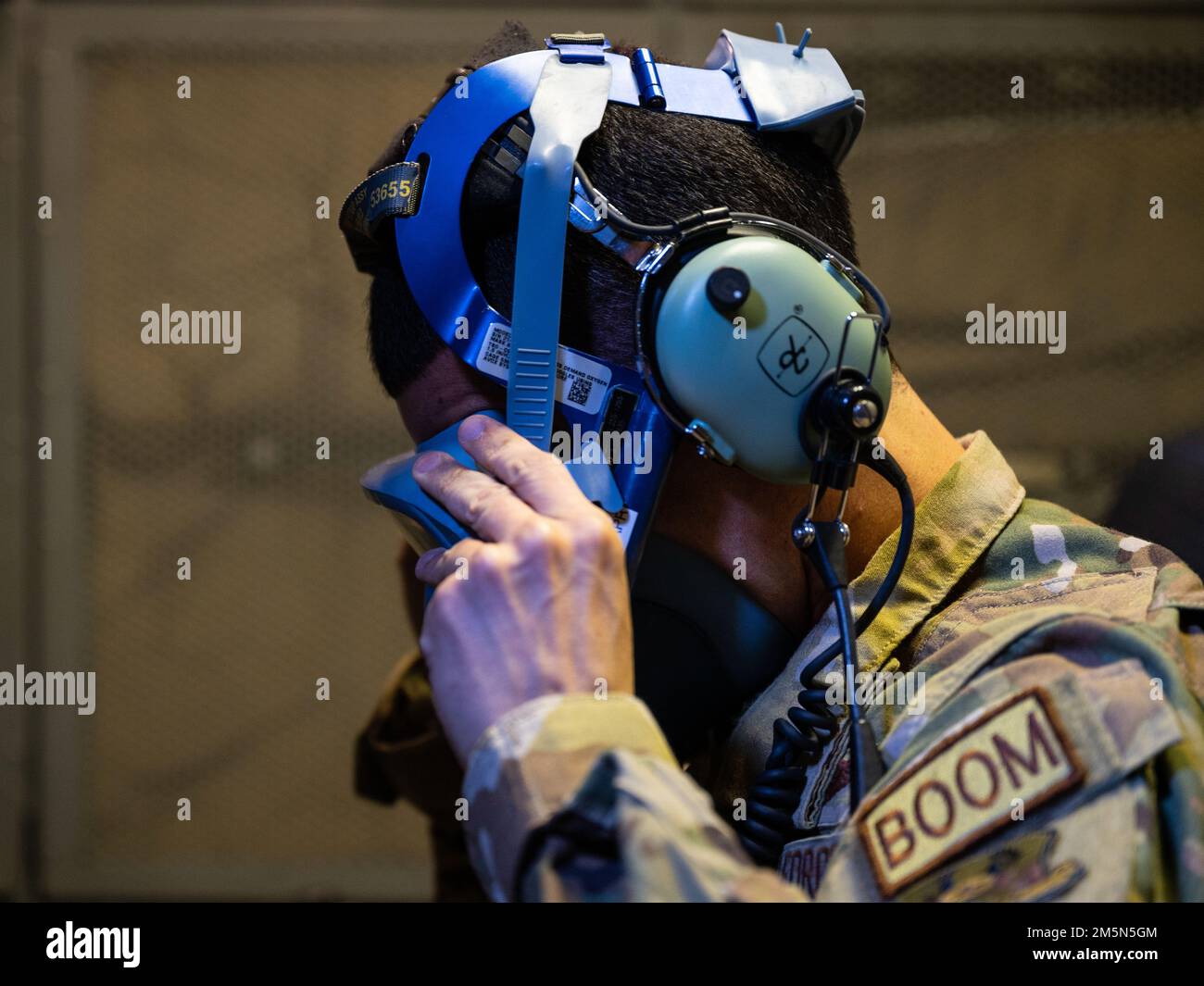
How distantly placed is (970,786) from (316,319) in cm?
145

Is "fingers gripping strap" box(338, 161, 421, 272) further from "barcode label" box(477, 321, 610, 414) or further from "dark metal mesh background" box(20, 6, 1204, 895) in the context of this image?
"dark metal mesh background" box(20, 6, 1204, 895)

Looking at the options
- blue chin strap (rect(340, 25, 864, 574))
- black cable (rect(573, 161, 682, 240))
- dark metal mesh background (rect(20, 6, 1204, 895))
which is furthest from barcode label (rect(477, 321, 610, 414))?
dark metal mesh background (rect(20, 6, 1204, 895))

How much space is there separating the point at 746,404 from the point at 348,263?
4.00 ft

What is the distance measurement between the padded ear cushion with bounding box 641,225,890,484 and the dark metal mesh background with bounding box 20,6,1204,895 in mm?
1076

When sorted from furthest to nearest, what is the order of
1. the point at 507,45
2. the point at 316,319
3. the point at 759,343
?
the point at 316,319, the point at 507,45, the point at 759,343

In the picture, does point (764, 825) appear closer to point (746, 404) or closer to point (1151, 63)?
point (746, 404)

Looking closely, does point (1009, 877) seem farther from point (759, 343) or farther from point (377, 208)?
point (377, 208)

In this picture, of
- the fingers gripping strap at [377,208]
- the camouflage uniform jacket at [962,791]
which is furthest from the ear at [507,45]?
the camouflage uniform jacket at [962,791]

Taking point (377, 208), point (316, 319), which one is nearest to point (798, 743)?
point (377, 208)

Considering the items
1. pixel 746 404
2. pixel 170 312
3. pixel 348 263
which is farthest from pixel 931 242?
pixel 170 312

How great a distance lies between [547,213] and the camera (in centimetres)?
80

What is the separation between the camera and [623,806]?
59 centimetres

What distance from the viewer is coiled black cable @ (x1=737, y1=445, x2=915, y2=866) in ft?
2.70

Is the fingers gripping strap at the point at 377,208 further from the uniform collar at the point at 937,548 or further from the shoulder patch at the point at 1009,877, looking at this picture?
the shoulder patch at the point at 1009,877
